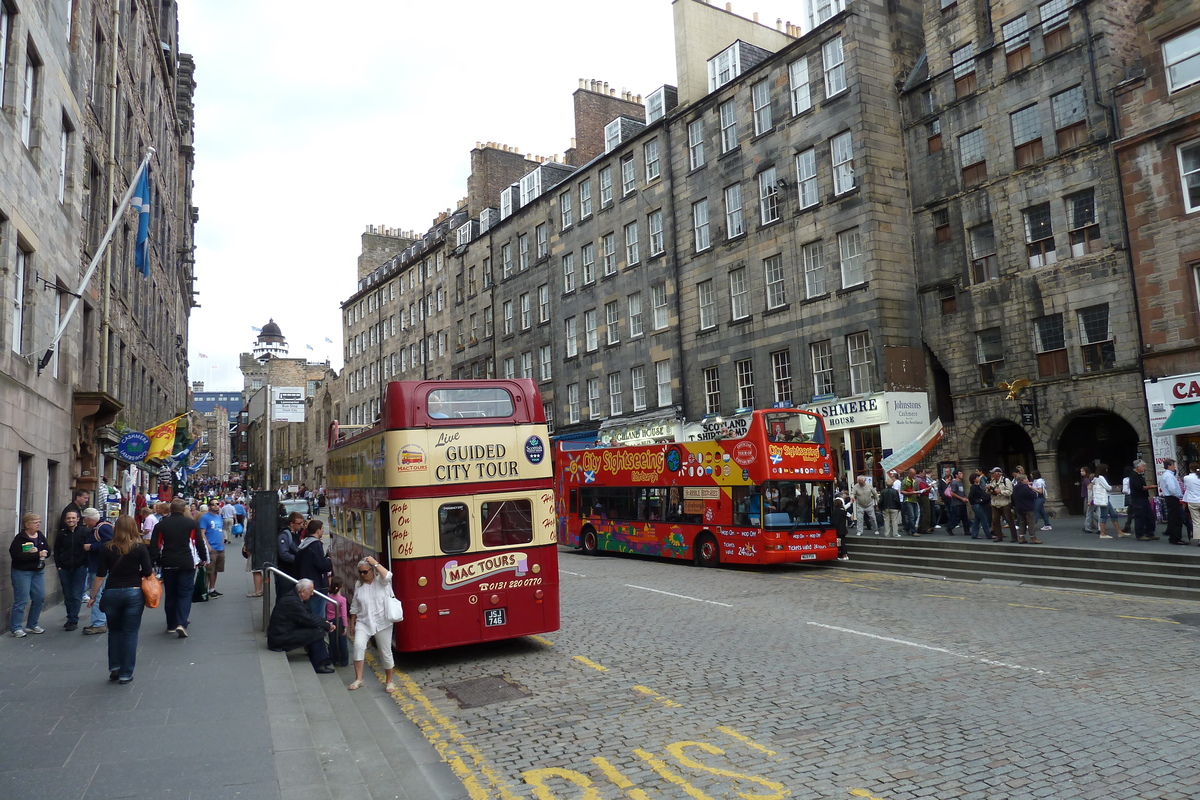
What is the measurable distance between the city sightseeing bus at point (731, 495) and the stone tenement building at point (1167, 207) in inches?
338

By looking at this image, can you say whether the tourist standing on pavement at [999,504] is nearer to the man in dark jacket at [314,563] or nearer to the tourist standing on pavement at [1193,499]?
the tourist standing on pavement at [1193,499]

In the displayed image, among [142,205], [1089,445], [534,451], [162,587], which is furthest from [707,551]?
[142,205]

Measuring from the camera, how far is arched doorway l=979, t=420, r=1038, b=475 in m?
25.3

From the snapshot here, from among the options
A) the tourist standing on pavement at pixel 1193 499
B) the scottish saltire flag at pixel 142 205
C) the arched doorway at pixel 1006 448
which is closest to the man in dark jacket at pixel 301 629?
the scottish saltire flag at pixel 142 205

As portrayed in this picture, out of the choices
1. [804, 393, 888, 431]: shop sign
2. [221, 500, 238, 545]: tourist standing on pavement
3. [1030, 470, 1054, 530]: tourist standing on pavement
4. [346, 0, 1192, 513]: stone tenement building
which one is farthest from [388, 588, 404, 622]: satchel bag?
[221, 500, 238, 545]: tourist standing on pavement

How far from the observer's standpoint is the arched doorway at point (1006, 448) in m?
25.3

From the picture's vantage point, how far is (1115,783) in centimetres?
575

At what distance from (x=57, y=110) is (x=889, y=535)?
835 inches

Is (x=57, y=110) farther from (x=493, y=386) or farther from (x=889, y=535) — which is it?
(x=889, y=535)

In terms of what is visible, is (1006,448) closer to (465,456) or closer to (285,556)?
(465,456)

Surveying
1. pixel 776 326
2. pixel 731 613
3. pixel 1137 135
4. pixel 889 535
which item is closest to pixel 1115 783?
pixel 731 613

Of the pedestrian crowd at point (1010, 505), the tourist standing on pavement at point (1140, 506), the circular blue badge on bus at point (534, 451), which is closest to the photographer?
the circular blue badge on bus at point (534, 451)

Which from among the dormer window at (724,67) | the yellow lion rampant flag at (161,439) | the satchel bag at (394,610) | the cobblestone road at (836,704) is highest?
the dormer window at (724,67)

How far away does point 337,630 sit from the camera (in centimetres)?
1049
